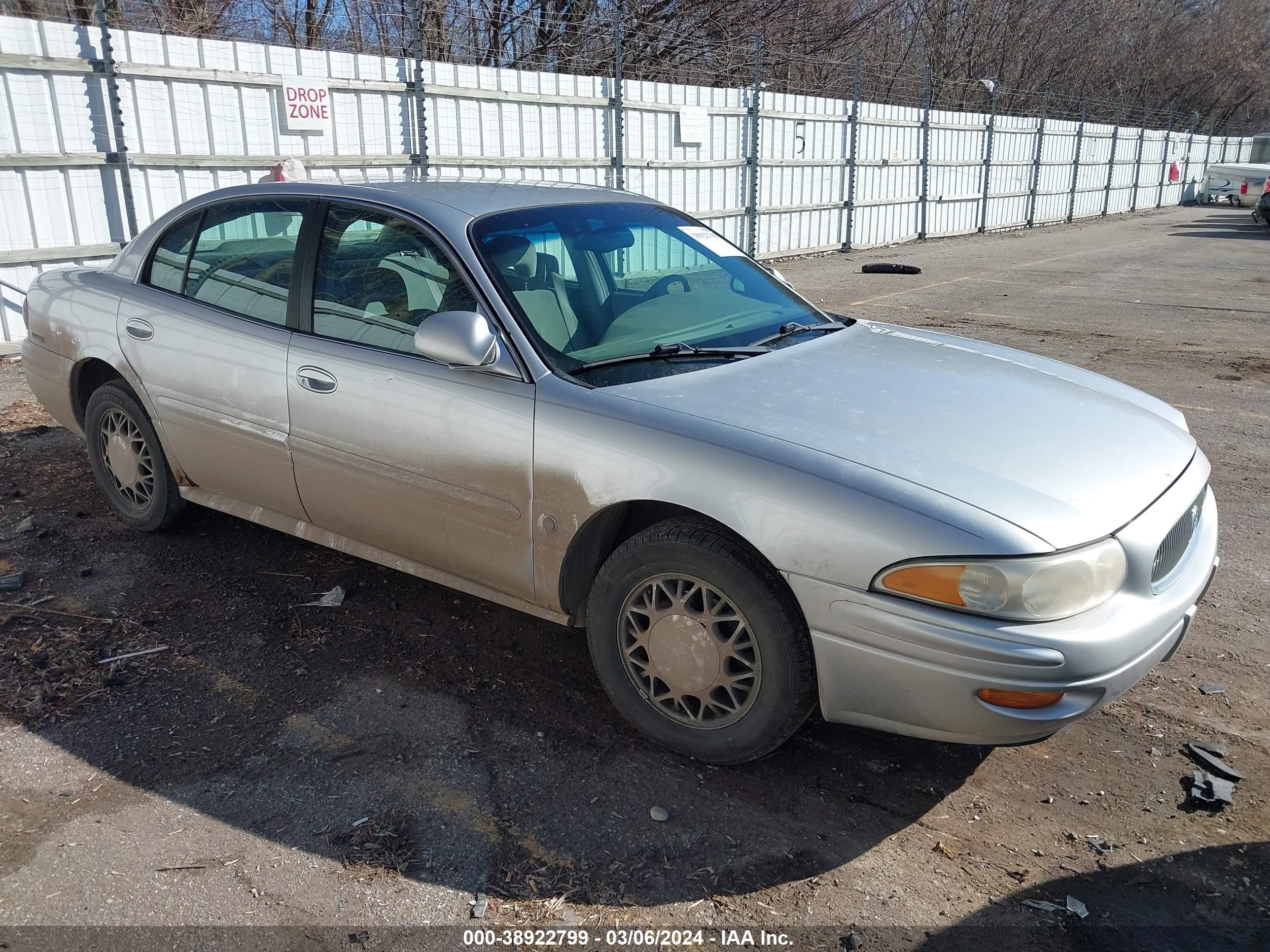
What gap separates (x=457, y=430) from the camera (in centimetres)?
332

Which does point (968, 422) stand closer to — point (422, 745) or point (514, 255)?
point (514, 255)

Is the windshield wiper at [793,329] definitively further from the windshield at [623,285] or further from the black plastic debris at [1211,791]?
the black plastic debris at [1211,791]

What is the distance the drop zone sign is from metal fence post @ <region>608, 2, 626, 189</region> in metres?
4.33

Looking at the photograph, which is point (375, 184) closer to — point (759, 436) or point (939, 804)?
point (759, 436)

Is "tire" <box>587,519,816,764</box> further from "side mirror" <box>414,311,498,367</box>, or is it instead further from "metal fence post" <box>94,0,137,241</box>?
"metal fence post" <box>94,0,137,241</box>

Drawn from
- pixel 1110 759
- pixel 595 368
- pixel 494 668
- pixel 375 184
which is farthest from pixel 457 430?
pixel 1110 759

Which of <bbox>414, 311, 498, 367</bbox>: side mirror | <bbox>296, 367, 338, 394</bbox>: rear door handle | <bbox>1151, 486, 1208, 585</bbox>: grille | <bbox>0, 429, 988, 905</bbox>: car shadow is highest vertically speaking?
<bbox>414, 311, 498, 367</bbox>: side mirror

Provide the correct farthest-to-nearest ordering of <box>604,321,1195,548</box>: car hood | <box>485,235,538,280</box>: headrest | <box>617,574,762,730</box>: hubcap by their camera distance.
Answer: <box>485,235,538,280</box>: headrest → <box>617,574,762,730</box>: hubcap → <box>604,321,1195,548</box>: car hood

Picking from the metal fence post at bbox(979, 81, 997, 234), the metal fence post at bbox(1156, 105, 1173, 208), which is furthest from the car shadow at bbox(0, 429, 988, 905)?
the metal fence post at bbox(1156, 105, 1173, 208)

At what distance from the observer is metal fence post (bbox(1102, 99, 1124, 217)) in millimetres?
31641

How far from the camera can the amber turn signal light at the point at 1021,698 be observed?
99.3 inches

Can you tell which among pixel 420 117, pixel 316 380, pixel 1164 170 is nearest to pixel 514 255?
pixel 316 380

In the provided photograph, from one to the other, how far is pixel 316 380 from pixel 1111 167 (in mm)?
34167

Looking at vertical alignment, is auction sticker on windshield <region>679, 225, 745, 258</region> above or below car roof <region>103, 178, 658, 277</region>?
below
